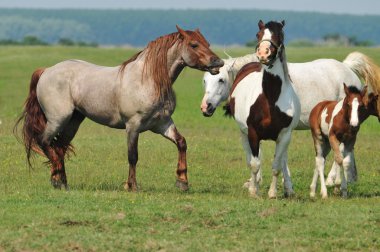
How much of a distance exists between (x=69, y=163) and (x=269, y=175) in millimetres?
3580

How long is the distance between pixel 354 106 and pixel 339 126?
1.93 ft

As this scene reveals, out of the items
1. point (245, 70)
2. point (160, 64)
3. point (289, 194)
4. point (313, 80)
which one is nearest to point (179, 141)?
point (160, 64)

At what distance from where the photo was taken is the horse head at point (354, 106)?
1301cm

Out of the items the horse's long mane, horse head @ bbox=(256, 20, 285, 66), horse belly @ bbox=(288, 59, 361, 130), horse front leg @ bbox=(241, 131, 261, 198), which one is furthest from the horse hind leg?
horse belly @ bbox=(288, 59, 361, 130)

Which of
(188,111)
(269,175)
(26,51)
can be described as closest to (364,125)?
(188,111)

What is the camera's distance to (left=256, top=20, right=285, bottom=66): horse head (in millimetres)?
12547

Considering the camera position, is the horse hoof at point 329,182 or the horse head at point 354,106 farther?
the horse hoof at point 329,182

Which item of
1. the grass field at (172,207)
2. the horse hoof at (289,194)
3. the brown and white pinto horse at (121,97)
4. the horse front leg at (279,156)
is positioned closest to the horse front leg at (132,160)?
the brown and white pinto horse at (121,97)

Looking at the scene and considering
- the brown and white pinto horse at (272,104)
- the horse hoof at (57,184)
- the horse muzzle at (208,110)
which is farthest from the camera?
the horse muzzle at (208,110)

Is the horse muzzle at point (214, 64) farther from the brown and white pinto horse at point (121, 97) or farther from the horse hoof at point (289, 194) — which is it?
the horse hoof at point (289, 194)

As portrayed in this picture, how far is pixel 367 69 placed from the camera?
1684 centimetres

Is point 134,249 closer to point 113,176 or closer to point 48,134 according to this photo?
point 48,134

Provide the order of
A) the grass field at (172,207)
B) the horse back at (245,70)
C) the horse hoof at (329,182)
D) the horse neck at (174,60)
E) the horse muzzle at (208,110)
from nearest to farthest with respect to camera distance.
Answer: the grass field at (172,207)
the horse neck at (174,60)
the horse muzzle at (208,110)
the horse back at (245,70)
the horse hoof at (329,182)

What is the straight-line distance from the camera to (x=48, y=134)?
1423cm
